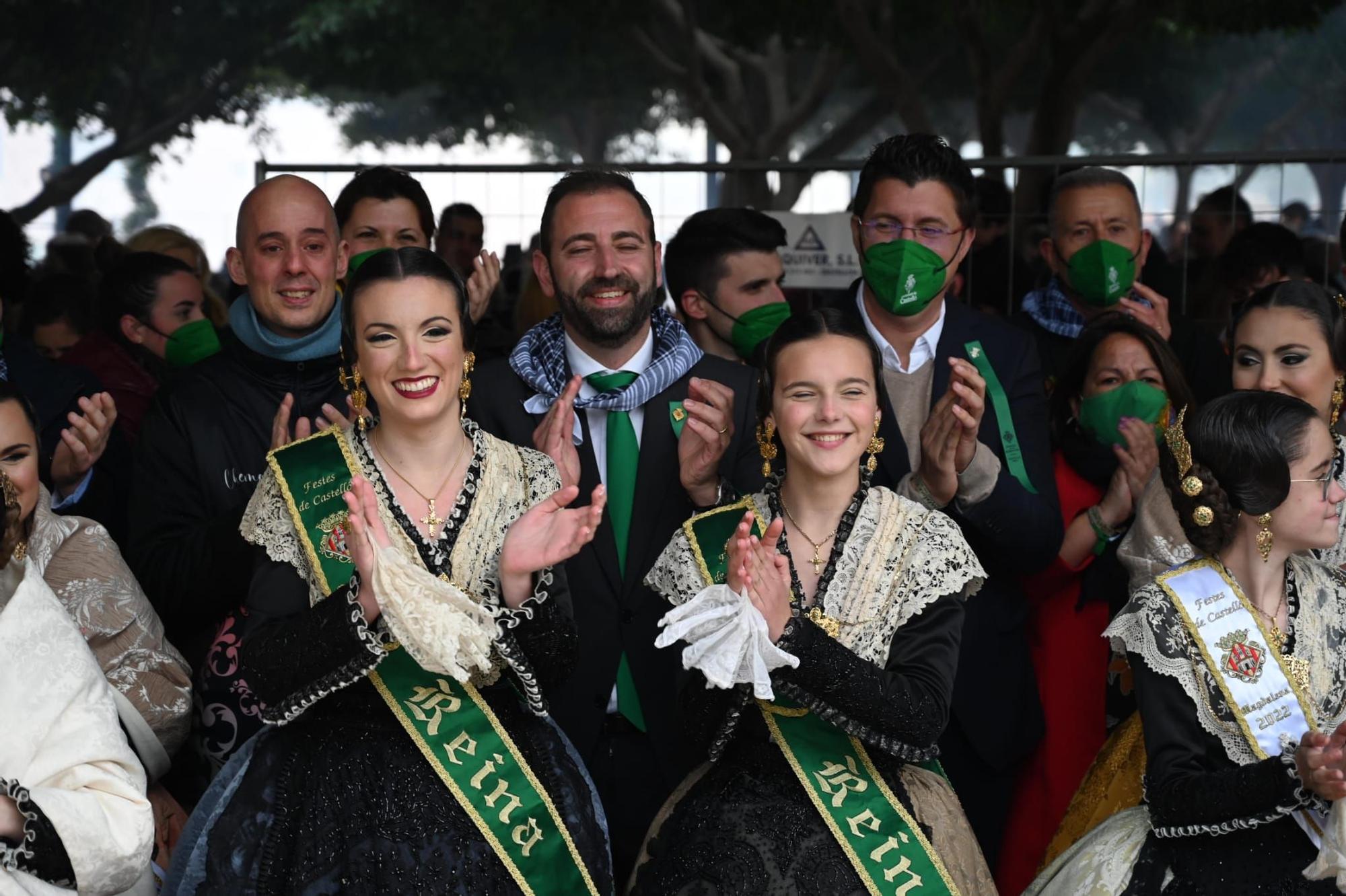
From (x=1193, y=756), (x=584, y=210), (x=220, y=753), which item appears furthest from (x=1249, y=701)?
(x=220, y=753)

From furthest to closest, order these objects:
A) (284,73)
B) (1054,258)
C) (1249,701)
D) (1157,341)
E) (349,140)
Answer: (349,140) < (284,73) < (1054,258) < (1157,341) < (1249,701)

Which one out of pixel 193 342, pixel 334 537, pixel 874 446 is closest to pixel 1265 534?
pixel 874 446

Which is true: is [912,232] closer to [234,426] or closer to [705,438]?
[705,438]

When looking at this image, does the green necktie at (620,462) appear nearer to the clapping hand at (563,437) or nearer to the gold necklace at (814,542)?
the clapping hand at (563,437)

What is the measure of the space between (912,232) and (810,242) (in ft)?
8.14

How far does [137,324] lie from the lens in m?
5.53

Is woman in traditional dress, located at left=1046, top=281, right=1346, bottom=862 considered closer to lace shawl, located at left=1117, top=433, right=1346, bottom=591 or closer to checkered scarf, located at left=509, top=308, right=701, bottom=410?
lace shawl, located at left=1117, top=433, right=1346, bottom=591

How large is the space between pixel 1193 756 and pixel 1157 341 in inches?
58.2

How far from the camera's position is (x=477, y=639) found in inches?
117

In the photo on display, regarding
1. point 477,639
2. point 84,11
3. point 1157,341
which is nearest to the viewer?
point 477,639

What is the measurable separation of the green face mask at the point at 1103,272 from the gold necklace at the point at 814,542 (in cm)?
182

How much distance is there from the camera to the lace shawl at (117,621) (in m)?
3.64

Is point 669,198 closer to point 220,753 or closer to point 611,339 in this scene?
point 611,339

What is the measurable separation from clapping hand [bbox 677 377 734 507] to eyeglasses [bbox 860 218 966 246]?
0.74 meters
